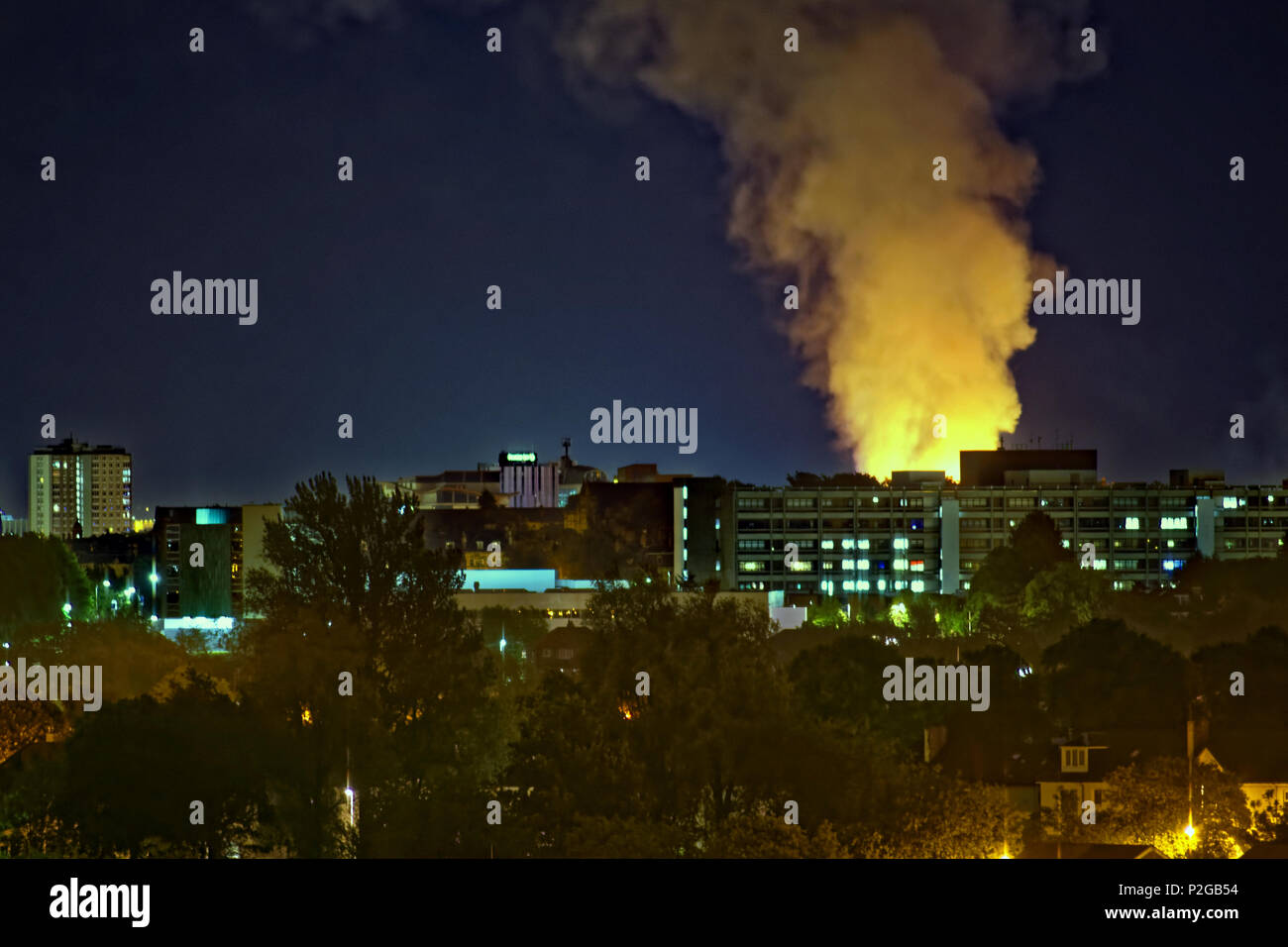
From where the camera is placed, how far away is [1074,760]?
3008cm

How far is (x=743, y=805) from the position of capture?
22.0 m

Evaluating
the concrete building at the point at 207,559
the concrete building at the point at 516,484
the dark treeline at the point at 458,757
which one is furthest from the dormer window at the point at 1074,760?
the concrete building at the point at 516,484

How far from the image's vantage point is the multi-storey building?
78312mm

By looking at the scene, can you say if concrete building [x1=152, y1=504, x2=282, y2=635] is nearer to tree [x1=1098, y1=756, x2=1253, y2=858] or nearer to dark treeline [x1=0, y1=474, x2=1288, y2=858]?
dark treeline [x1=0, y1=474, x2=1288, y2=858]

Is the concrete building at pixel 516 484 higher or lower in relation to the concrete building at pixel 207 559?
higher

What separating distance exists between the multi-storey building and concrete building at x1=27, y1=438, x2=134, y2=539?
79.7 metres

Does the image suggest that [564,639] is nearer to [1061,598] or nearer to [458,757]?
[1061,598]

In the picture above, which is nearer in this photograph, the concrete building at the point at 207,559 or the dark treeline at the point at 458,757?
the dark treeline at the point at 458,757

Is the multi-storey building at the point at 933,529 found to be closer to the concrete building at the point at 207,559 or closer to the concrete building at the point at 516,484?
the concrete building at the point at 207,559

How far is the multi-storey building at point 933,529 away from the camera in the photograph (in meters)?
78.3

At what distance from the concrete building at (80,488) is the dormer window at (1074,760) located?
396 feet

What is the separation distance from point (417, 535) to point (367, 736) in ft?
20.1
